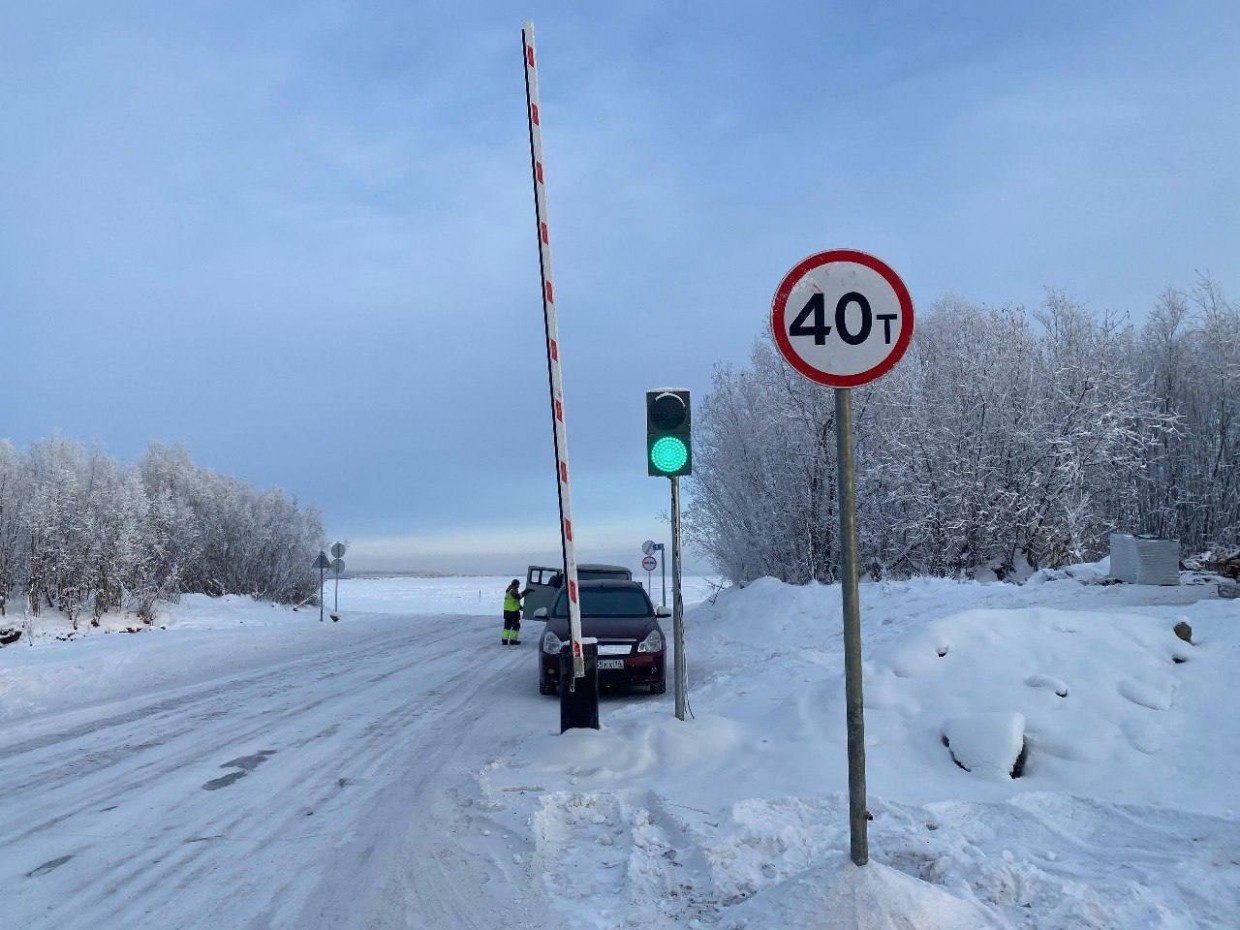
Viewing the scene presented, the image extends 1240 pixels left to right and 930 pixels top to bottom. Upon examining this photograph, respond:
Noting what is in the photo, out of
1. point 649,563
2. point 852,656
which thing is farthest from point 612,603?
point 649,563

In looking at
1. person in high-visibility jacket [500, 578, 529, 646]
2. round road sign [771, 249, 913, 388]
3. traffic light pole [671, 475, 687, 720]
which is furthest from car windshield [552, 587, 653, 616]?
round road sign [771, 249, 913, 388]

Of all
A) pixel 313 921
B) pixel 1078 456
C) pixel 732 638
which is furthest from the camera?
pixel 1078 456

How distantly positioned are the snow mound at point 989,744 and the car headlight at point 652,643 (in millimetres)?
5945

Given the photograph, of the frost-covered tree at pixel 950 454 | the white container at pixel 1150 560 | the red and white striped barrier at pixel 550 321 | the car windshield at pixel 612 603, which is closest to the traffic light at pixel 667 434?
the red and white striped barrier at pixel 550 321

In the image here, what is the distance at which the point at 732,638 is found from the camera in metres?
19.4

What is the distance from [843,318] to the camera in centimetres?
423

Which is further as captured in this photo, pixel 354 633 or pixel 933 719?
pixel 354 633

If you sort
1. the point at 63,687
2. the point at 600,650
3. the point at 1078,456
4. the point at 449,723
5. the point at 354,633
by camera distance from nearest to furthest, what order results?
the point at 449,723
the point at 600,650
the point at 63,687
the point at 1078,456
the point at 354,633

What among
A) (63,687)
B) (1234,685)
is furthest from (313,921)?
(63,687)

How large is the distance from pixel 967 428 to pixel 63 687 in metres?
23.1

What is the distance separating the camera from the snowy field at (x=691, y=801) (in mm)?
4324

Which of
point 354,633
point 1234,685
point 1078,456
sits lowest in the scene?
point 354,633

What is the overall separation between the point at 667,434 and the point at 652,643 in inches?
199

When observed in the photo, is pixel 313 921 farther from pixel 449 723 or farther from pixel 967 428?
pixel 967 428
